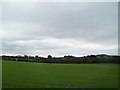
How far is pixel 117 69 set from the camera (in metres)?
35.1

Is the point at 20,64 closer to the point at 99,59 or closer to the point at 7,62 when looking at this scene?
the point at 7,62

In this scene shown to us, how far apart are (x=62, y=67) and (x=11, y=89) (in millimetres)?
24655

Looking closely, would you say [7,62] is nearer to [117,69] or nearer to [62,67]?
[62,67]

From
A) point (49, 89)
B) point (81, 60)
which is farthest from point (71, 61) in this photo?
point (49, 89)

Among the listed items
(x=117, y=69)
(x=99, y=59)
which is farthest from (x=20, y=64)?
(x=117, y=69)

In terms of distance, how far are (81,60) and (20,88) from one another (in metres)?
19.2

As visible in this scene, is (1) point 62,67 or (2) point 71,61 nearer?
(2) point 71,61

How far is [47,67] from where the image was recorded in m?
39.0

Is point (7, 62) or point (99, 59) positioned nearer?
point (99, 59)

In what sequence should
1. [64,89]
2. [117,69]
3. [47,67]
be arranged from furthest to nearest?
[47,67], [117,69], [64,89]

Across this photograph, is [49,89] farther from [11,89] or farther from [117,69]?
[117,69]

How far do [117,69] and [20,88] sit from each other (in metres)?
21.1

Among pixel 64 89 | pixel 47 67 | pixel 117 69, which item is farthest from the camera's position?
pixel 47 67

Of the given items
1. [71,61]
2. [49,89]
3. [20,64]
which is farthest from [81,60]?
[49,89]
